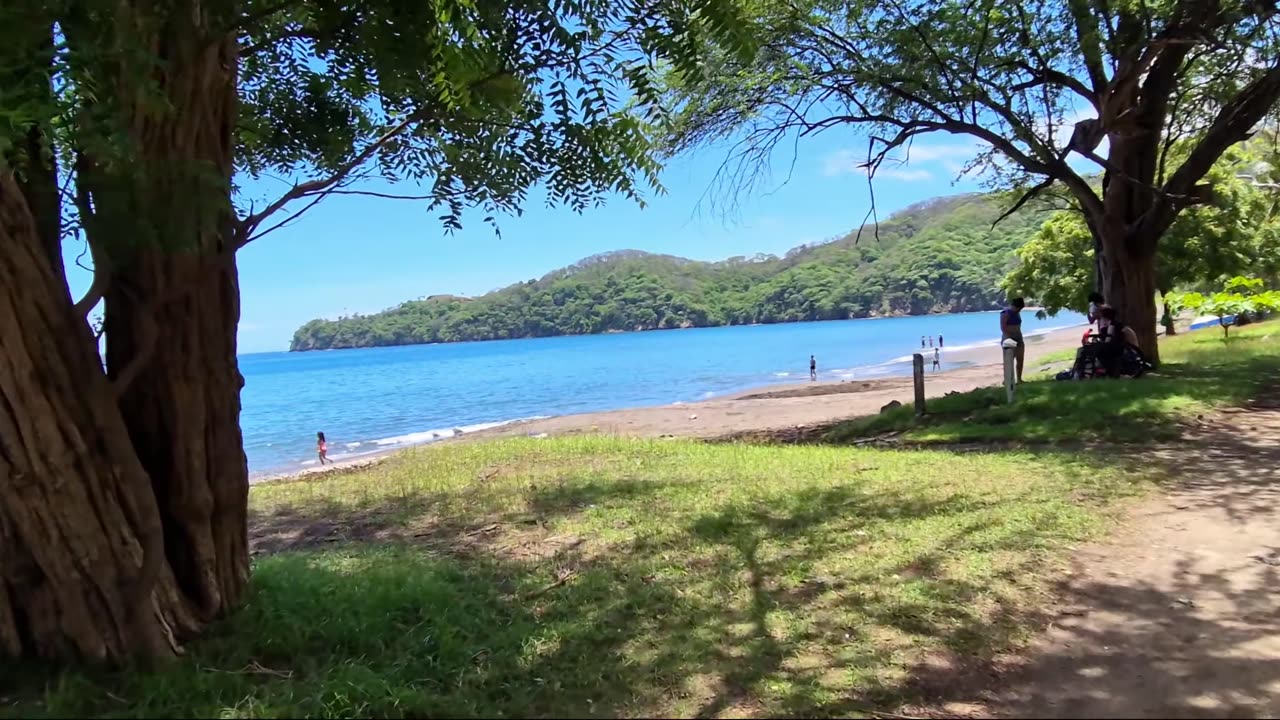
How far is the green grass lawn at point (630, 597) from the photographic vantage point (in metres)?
3.44

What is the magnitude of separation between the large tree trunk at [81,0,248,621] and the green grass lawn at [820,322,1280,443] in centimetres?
873

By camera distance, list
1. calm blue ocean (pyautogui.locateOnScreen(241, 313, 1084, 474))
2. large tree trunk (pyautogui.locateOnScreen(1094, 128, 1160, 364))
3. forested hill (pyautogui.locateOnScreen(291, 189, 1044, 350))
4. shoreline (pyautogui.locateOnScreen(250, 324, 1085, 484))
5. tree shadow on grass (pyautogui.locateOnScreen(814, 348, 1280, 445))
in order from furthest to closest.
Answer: forested hill (pyautogui.locateOnScreen(291, 189, 1044, 350)) → calm blue ocean (pyautogui.locateOnScreen(241, 313, 1084, 474)) → shoreline (pyautogui.locateOnScreen(250, 324, 1085, 484)) → large tree trunk (pyautogui.locateOnScreen(1094, 128, 1160, 364)) → tree shadow on grass (pyautogui.locateOnScreen(814, 348, 1280, 445))

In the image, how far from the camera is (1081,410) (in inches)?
418

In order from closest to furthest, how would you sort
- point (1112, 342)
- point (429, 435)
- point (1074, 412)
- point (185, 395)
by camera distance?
point (185, 395), point (1074, 412), point (1112, 342), point (429, 435)

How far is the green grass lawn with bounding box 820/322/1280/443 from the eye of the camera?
992 centimetres

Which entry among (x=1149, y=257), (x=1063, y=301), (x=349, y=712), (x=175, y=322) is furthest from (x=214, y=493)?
(x=1063, y=301)

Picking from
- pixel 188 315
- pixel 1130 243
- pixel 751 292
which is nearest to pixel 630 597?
pixel 188 315

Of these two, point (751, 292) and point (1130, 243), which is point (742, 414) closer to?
point (1130, 243)

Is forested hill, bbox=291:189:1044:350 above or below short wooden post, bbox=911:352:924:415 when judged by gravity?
above

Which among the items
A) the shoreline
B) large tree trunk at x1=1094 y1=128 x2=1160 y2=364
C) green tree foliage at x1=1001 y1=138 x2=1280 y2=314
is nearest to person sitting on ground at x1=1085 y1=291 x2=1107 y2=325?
large tree trunk at x1=1094 y1=128 x2=1160 y2=364

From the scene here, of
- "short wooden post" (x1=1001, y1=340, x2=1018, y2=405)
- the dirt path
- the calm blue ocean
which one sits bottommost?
the calm blue ocean

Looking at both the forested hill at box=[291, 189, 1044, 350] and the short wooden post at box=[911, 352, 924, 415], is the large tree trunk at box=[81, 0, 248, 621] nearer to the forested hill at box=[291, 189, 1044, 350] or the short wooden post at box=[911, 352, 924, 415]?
the short wooden post at box=[911, 352, 924, 415]

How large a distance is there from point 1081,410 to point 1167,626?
701 centimetres

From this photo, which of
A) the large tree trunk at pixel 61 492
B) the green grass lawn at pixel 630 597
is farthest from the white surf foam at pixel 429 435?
the large tree trunk at pixel 61 492
